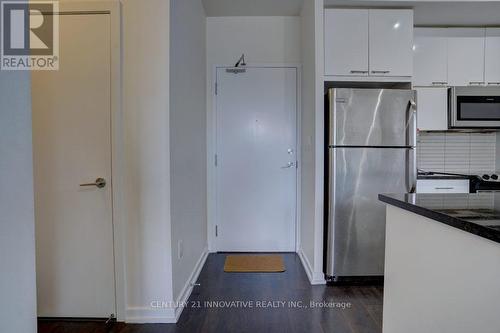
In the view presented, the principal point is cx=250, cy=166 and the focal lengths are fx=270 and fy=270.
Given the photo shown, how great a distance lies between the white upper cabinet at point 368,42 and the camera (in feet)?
7.59

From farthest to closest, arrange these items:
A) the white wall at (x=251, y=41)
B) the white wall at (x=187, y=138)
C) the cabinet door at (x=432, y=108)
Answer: the white wall at (x=251, y=41), the cabinet door at (x=432, y=108), the white wall at (x=187, y=138)

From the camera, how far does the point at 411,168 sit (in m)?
2.23

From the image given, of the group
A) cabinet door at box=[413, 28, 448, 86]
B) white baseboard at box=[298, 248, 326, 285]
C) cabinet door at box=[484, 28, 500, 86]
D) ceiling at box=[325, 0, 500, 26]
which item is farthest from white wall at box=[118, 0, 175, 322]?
cabinet door at box=[484, 28, 500, 86]

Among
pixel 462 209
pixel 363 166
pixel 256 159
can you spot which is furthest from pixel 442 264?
pixel 256 159

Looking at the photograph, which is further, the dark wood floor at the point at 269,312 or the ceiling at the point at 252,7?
the ceiling at the point at 252,7

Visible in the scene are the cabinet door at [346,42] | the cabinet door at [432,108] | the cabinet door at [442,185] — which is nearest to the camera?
the cabinet door at [346,42]

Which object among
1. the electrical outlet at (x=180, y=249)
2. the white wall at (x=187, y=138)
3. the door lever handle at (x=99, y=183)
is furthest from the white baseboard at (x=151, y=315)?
the door lever handle at (x=99, y=183)

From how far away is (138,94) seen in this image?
5.61ft

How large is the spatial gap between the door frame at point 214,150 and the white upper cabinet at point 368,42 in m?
0.67

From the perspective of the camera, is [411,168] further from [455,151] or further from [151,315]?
[151,315]

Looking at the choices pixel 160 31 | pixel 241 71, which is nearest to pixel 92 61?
pixel 160 31

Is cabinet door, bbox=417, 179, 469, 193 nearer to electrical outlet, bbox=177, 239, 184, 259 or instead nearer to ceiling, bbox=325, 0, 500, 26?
ceiling, bbox=325, 0, 500, 26

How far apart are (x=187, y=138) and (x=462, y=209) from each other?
1781 mm

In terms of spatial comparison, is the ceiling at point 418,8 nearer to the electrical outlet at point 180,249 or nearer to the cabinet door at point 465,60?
the cabinet door at point 465,60
